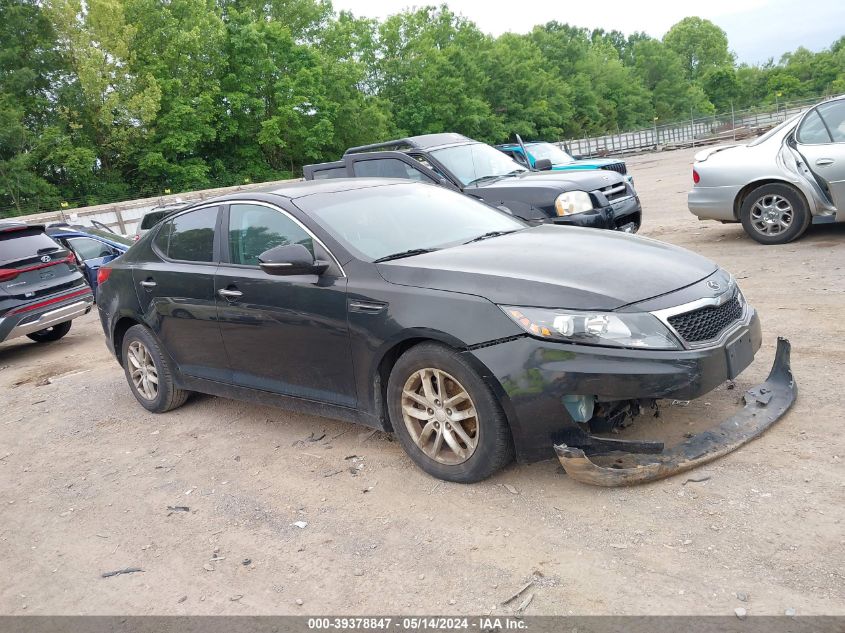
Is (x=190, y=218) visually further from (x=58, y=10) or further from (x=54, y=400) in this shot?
(x=58, y=10)

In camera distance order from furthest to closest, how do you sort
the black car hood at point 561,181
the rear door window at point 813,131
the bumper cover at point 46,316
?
1. the black car hood at point 561,181
2. the bumper cover at point 46,316
3. the rear door window at point 813,131

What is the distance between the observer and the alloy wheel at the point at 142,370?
6207 mm

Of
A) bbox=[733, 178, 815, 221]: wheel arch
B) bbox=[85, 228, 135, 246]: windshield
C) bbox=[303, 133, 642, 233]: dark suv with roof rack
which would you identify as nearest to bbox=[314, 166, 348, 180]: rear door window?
bbox=[303, 133, 642, 233]: dark suv with roof rack

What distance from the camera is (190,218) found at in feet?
19.1

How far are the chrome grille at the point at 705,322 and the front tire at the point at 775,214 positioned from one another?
585cm

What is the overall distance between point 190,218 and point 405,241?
1965 millimetres

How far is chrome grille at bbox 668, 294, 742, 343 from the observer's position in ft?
12.5

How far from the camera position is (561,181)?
9742 mm

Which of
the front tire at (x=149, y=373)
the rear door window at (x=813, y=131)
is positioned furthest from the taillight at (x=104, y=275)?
the rear door window at (x=813, y=131)

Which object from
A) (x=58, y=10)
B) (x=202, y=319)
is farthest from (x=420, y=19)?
(x=202, y=319)

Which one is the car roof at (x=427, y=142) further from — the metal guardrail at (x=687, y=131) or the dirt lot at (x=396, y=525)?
the metal guardrail at (x=687, y=131)

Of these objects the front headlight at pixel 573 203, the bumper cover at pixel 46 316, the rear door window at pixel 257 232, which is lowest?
the bumper cover at pixel 46 316

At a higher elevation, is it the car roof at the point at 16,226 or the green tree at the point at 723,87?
the green tree at the point at 723,87

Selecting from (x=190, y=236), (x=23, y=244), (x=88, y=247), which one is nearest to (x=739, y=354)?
(x=190, y=236)
